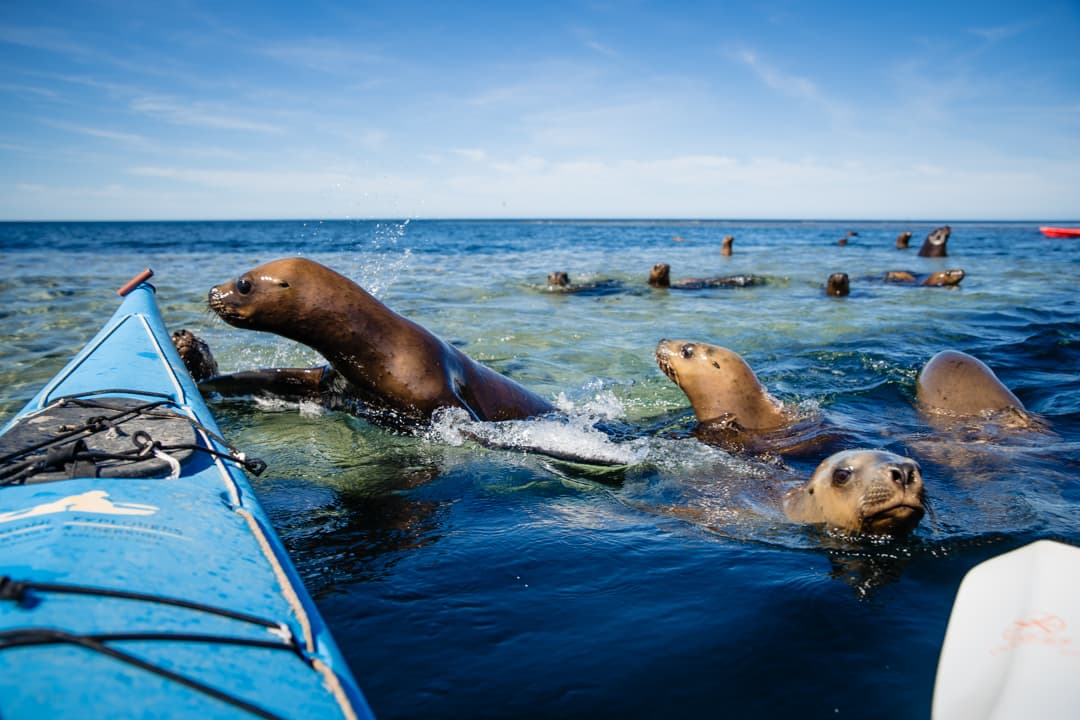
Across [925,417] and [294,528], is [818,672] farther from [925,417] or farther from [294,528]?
[925,417]

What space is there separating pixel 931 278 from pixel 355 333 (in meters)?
15.8

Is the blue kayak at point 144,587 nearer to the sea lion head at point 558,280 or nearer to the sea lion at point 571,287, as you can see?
the sea lion at point 571,287

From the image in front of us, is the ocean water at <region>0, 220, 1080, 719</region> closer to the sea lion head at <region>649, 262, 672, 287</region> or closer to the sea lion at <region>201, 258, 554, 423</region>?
the sea lion at <region>201, 258, 554, 423</region>

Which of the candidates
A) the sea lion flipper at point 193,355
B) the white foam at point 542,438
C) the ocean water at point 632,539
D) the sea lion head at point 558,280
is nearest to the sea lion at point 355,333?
the white foam at point 542,438

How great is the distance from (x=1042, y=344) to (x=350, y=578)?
1022 cm

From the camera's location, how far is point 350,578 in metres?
3.16

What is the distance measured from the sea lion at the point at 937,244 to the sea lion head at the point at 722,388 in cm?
2188

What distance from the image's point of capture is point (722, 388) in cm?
561

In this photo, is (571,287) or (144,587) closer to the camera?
(144,587)

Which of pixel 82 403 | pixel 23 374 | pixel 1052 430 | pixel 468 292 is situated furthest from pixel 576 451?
pixel 468 292

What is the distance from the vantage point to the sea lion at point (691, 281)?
1711 cm

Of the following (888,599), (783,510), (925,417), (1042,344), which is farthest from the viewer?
(1042,344)

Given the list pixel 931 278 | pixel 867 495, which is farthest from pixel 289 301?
pixel 931 278

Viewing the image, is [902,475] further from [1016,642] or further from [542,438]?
[542,438]
